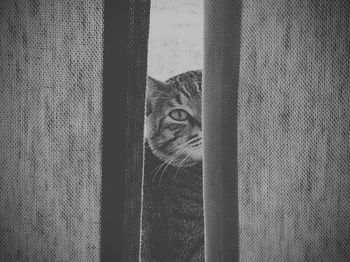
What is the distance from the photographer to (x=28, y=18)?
320 millimetres

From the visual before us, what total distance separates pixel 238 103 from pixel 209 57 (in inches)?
2.8

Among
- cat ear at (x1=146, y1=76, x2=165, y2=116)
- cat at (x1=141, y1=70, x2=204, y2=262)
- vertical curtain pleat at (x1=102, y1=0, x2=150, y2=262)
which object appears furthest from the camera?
cat ear at (x1=146, y1=76, x2=165, y2=116)

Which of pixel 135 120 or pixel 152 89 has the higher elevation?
pixel 152 89

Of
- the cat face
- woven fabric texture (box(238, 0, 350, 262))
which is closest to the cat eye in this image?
the cat face

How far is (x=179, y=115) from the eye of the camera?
34.6 inches

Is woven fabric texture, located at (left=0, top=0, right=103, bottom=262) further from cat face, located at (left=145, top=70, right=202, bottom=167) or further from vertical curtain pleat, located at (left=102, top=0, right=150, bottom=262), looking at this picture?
cat face, located at (left=145, top=70, right=202, bottom=167)

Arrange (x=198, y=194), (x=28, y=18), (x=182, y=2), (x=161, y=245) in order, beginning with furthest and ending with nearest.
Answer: (x=198, y=194) → (x=161, y=245) → (x=182, y=2) → (x=28, y=18)

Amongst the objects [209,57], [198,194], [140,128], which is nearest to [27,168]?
Answer: [140,128]

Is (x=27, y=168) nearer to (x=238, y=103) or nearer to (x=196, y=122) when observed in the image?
(x=238, y=103)

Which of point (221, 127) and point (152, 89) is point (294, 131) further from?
point (152, 89)

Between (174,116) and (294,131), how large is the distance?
57 cm

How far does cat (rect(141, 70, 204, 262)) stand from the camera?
2.27 ft

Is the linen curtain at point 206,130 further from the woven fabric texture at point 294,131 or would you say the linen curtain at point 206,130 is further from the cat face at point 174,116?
the cat face at point 174,116

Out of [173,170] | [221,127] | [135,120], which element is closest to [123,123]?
[135,120]
